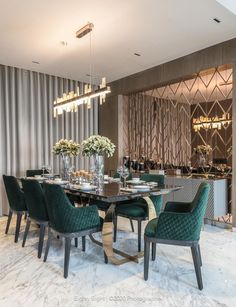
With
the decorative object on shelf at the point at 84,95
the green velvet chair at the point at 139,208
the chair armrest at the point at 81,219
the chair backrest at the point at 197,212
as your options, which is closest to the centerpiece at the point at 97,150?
the green velvet chair at the point at 139,208

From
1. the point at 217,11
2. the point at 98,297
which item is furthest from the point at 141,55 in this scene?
the point at 98,297

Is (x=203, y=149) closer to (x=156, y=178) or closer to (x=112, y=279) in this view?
(x=156, y=178)

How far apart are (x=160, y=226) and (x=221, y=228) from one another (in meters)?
2.29

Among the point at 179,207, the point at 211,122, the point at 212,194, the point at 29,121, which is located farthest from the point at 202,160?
the point at 29,121

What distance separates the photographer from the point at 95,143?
345 cm

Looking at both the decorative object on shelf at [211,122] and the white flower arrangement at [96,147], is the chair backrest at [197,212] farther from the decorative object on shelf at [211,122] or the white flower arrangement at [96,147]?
the decorative object on shelf at [211,122]

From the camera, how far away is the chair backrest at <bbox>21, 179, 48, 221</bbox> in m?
A: 3.17

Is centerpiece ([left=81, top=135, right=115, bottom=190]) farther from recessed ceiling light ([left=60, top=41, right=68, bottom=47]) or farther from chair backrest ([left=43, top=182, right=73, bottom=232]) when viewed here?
recessed ceiling light ([left=60, top=41, right=68, bottom=47])

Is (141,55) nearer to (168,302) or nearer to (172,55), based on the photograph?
(172,55)

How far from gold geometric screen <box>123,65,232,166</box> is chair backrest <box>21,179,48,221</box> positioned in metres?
2.97

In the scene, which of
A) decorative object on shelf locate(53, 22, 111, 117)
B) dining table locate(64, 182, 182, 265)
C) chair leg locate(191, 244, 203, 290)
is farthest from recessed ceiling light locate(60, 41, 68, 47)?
chair leg locate(191, 244, 203, 290)

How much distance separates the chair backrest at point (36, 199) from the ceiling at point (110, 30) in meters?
2.09

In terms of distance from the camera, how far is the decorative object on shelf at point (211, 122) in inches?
173

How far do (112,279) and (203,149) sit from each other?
3019mm
